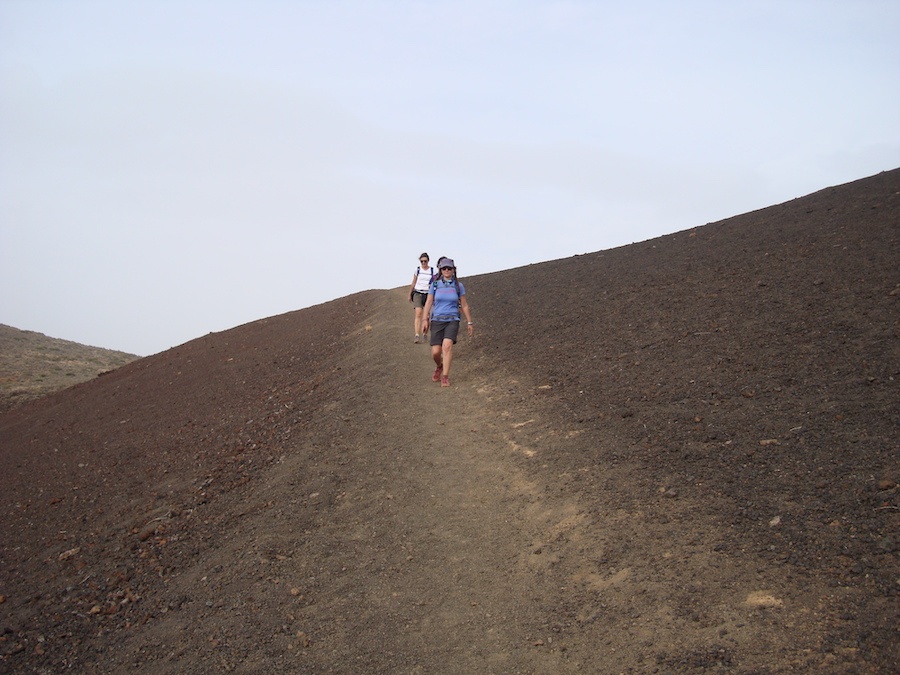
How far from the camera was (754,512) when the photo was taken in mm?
5980

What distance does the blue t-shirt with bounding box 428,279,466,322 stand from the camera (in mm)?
11711

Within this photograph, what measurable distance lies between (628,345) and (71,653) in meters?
8.14

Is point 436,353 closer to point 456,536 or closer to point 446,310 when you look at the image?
point 446,310

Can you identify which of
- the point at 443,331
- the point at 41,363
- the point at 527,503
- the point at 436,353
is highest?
the point at 41,363

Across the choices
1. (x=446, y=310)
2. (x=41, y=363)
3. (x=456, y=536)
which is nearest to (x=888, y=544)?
(x=456, y=536)

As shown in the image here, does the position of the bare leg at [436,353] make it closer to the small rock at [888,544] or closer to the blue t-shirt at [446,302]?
the blue t-shirt at [446,302]

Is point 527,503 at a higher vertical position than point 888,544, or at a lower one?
higher

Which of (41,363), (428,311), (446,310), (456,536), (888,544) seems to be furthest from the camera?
(41,363)

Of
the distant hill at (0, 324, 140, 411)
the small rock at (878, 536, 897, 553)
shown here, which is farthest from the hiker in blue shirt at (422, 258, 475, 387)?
the distant hill at (0, 324, 140, 411)

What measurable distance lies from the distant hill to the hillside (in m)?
10.6

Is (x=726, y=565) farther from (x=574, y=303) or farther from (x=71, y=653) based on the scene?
(x=574, y=303)

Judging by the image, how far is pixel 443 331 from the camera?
467 inches

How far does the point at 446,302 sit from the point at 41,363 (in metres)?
22.7

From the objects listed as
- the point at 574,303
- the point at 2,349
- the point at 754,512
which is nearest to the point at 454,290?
the point at 574,303
